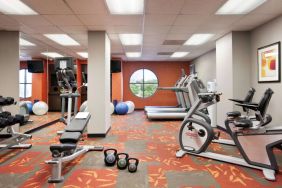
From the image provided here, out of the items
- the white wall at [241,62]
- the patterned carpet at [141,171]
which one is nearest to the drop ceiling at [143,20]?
the white wall at [241,62]

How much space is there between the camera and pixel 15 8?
4023 millimetres

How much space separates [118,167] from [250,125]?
213 cm

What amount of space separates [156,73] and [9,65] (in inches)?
314

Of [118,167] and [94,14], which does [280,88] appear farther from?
[94,14]

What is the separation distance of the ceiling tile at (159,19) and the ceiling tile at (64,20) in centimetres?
156

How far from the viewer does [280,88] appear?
448 centimetres

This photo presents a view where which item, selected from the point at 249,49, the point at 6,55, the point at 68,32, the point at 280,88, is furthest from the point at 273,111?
the point at 6,55

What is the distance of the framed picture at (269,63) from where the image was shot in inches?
179

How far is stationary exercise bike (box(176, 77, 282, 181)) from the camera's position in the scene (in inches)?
117

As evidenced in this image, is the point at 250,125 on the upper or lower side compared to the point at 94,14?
lower

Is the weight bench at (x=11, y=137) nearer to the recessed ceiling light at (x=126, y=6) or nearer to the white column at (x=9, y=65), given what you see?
the white column at (x=9, y=65)

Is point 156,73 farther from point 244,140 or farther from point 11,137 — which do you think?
point 244,140

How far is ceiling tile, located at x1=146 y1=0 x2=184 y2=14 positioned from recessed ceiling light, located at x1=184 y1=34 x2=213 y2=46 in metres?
2.17

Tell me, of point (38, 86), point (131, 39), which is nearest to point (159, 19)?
point (131, 39)
